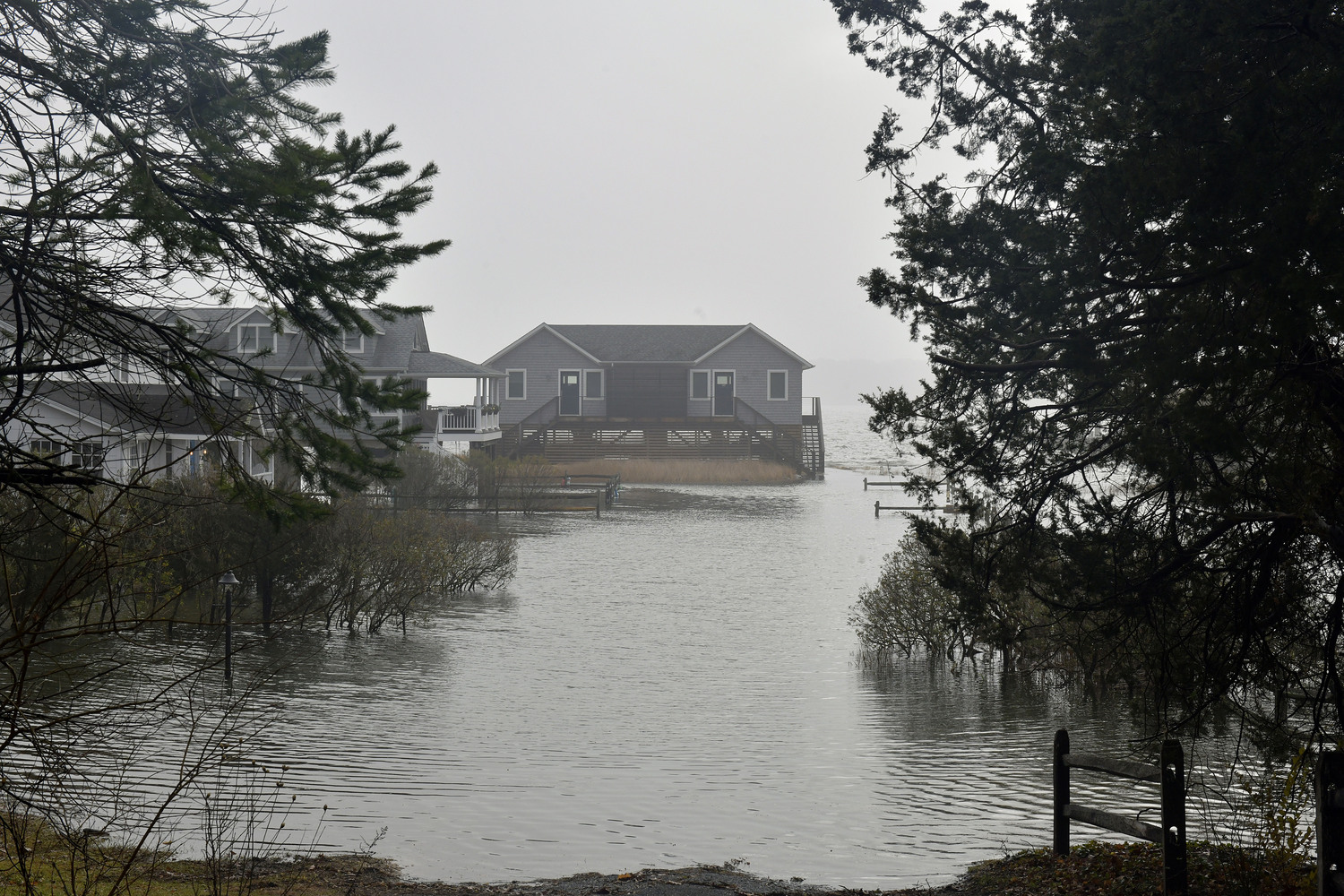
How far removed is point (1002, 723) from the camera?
14.8 metres

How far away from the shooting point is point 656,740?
13.9m

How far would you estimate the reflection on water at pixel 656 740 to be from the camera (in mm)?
9852

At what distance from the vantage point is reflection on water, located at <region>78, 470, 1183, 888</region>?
32.3 feet

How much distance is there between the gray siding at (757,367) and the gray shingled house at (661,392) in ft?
0.16

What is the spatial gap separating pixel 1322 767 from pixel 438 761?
9061 mm

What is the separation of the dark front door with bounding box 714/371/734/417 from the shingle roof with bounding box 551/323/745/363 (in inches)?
67.0

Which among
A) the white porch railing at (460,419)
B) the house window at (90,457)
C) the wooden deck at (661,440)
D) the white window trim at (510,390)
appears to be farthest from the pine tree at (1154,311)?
the white window trim at (510,390)

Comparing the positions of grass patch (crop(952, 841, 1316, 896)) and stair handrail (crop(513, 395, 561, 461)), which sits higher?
stair handrail (crop(513, 395, 561, 461))

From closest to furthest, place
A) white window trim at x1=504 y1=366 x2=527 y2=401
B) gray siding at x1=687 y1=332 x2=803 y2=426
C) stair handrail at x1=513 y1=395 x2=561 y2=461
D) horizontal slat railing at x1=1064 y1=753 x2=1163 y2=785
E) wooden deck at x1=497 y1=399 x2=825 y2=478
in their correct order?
horizontal slat railing at x1=1064 y1=753 x2=1163 y2=785 < wooden deck at x1=497 y1=399 x2=825 y2=478 < stair handrail at x1=513 y1=395 x2=561 y2=461 < gray siding at x1=687 y1=332 x2=803 y2=426 < white window trim at x1=504 y1=366 x2=527 y2=401

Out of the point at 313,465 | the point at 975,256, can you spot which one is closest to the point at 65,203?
the point at 313,465

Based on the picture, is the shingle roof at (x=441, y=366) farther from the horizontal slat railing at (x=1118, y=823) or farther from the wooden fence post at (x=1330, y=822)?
the wooden fence post at (x=1330, y=822)

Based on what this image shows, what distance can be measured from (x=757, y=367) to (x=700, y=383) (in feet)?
11.0

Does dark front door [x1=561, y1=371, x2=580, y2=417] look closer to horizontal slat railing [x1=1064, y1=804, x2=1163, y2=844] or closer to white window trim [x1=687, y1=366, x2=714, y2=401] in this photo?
white window trim [x1=687, y1=366, x2=714, y2=401]

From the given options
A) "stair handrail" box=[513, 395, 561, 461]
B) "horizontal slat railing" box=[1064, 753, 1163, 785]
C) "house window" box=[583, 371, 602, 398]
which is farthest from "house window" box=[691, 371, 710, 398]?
"horizontal slat railing" box=[1064, 753, 1163, 785]
